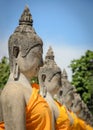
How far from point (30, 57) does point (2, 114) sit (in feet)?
2.45

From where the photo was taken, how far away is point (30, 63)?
7402 millimetres

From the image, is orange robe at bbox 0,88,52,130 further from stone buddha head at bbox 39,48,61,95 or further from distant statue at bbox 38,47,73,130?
stone buddha head at bbox 39,48,61,95

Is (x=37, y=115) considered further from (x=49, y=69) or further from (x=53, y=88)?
(x=49, y=69)

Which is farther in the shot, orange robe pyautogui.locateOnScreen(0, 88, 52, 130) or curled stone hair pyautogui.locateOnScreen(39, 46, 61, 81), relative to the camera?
curled stone hair pyautogui.locateOnScreen(39, 46, 61, 81)

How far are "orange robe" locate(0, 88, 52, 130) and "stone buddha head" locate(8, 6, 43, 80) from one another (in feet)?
1.25

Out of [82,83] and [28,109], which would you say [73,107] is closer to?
[28,109]

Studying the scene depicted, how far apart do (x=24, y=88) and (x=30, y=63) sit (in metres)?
0.37

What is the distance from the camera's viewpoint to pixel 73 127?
29.2 feet

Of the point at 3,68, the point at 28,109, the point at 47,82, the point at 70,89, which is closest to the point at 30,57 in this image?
the point at 28,109

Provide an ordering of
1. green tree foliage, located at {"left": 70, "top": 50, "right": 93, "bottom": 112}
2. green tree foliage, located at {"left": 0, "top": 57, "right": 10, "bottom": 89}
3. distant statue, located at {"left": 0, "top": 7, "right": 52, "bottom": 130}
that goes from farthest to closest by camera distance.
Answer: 1. green tree foliage, located at {"left": 70, "top": 50, "right": 93, "bottom": 112}
2. green tree foliage, located at {"left": 0, "top": 57, "right": 10, "bottom": 89}
3. distant statue, located at {"left": 0, "top": 7, "right": 52, "bottom": 130}

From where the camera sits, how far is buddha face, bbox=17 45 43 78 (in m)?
7.39

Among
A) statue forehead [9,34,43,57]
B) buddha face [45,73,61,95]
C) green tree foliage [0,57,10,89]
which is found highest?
green tree foliage [0,57,10,89]

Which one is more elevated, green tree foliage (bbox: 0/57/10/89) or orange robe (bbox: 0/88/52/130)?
green tree foliage (bbox: 0/57/10/89)

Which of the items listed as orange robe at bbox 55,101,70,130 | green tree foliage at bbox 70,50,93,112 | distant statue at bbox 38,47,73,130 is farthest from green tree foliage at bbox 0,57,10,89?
orange robe at bbox 55,101,70,130
